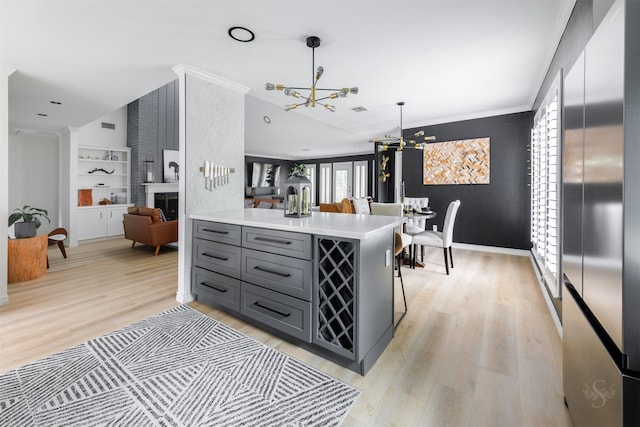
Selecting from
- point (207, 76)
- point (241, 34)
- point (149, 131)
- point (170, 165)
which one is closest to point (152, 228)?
point (207, 76)

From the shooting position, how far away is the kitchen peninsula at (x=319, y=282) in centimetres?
178

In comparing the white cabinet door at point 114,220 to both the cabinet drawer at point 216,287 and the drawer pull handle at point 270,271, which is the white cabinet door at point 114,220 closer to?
the cabinet drawer at point 216,287

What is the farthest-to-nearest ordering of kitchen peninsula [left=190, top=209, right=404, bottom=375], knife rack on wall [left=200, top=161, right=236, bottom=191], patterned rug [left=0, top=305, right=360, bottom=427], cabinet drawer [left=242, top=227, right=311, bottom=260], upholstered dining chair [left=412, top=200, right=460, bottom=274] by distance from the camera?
upholstered dining chair [left=412, top=200, right=460, bottom=274] → knife rack on wall [left=200, top=161, right=236, bottom=191] → cabinet drawer [left=242, top=227, right=311, bottom=260] → kitchen peninsula [left=190, top=209, right=404, bottom=375] → patterned rug [left=0, top=305, right=360, bottom=427]

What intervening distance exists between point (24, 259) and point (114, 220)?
3.32m

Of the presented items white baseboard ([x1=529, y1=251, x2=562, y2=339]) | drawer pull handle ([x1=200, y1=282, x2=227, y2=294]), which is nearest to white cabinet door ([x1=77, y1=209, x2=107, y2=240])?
drawer pull handle ([x1=200, y1=282, x2=227, y2=294])

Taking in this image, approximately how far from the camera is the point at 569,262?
141cm

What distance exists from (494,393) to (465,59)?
3.10m

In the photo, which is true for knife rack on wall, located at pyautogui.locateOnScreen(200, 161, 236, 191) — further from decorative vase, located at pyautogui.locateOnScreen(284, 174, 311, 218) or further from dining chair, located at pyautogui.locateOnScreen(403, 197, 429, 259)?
dining chair, located at pyautogui.locateOnScreen(403, 197, 429, 259)

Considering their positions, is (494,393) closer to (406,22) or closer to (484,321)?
(484,321)

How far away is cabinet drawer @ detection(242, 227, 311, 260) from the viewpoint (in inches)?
76.5

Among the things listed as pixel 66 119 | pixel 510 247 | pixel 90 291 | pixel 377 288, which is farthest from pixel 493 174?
pixel 66 119

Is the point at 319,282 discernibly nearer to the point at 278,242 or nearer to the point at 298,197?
the point at 278,242

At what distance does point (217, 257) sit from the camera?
8.56 ft

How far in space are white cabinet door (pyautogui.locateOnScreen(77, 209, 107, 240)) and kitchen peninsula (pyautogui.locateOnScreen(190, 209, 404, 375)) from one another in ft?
18.2
